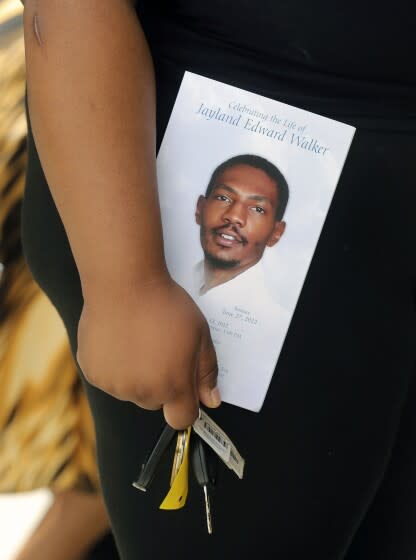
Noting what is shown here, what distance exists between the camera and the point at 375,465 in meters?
0.55

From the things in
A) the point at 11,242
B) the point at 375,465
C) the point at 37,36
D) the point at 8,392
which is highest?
the point at 37,36

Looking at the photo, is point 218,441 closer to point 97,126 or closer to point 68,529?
point 97,126

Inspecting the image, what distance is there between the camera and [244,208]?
51 cm

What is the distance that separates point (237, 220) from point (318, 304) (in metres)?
0.10

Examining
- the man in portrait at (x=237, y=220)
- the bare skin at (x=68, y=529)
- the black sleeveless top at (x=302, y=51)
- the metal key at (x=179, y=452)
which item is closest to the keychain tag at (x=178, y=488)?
the metal key at (x=179, y=452)

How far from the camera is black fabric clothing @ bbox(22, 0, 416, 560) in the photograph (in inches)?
18.9

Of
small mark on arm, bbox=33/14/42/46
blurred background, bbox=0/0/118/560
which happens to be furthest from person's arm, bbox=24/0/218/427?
blurred background, bbox=0/0/118/560

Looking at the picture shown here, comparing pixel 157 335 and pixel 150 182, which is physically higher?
pixel 150 182

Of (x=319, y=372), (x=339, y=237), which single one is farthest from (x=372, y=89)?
(x=319, y=372)

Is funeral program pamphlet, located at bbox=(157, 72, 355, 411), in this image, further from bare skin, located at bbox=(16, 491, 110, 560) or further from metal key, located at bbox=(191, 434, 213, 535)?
bare skin, located at bbox=(16, 491, 110, 560)

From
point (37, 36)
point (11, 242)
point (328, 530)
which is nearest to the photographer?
point (37, 36)

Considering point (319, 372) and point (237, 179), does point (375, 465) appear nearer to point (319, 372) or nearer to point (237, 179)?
point (319, 372)

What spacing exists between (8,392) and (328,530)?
0.68 m

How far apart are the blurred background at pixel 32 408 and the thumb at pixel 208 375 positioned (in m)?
0.61
